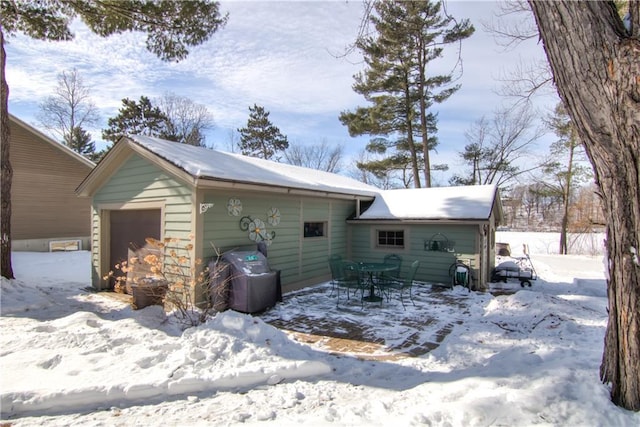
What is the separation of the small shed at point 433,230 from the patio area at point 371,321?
3.50ft

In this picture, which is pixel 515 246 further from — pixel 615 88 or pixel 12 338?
pixel 12 338

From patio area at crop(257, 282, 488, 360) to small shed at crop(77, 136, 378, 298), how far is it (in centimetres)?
132

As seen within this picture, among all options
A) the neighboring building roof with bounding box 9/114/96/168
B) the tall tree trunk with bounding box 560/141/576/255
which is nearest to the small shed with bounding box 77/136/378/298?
the neighboring building roof with bounding box 9/114/96/168

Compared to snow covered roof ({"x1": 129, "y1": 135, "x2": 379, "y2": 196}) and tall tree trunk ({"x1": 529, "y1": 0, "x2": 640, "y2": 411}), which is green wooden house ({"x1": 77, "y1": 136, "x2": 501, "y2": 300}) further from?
tall tree trunk ({"x1": 529, "y1": 0, "x2": 640, "y2": 411})

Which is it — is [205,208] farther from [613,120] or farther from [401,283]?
[613,120]

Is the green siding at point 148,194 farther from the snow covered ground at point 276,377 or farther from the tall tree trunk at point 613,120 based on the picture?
the tall tree trunk at point 613,120

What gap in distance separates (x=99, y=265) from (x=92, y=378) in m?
5.88

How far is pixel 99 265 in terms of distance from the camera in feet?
27.5

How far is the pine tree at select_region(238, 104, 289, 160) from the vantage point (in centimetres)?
2567

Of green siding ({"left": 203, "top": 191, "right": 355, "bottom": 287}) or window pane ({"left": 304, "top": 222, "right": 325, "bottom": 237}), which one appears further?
window pane ({"left": 304, "top": 222, "right": 325, "bottom": 237})

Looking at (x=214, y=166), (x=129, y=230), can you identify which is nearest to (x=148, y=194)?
(x=129, y=230)

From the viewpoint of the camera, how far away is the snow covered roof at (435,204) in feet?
29.1

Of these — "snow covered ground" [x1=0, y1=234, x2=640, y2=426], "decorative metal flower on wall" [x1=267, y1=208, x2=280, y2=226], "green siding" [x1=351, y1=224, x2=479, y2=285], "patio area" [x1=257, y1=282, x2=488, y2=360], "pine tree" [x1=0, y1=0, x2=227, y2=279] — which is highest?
"pine tree" [x1=0, y1=0, x2=227, y2=279]

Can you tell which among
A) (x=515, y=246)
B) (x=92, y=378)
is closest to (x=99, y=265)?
(x=92, y=378)
